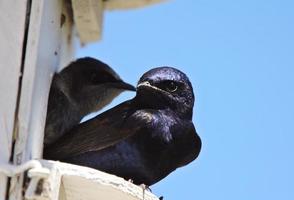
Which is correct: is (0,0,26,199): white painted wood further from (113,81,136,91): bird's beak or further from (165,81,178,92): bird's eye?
(113,81,136,91): bird's beak

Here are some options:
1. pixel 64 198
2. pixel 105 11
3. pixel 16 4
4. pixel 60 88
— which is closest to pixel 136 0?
pixel 105 11

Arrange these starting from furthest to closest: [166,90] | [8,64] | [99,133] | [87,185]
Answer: [166,90], [99,133], [8,64], [87,185]

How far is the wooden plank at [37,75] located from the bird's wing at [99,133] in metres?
0.23

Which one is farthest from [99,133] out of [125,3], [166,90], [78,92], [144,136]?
[125,3]

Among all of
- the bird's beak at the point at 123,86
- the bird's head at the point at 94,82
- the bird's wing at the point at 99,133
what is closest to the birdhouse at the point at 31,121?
the bird's wing at the point at 99,133

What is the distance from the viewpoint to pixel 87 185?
3.53 m

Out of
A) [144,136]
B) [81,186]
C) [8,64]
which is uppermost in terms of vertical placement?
[8,64]

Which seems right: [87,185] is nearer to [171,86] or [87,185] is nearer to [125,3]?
[171,86]

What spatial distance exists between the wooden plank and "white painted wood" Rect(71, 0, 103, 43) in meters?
0.11

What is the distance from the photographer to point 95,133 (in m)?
4.13

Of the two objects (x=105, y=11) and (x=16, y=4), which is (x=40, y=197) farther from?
(x=105, y=11)

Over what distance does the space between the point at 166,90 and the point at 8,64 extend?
2.80 ft

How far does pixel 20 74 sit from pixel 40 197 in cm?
55

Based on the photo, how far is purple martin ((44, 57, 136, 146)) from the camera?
14.2 feet
